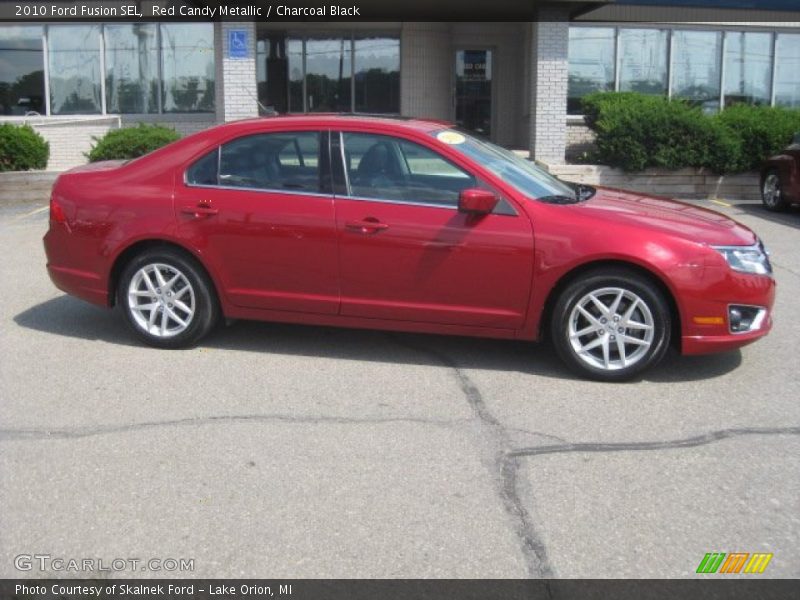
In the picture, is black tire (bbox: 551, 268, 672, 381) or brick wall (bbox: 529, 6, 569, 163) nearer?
black tire (bbox: 551, 268, 672, 381)

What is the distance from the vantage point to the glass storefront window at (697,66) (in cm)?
1989

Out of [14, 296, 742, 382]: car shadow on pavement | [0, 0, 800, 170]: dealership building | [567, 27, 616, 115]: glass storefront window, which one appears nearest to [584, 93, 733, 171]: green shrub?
[0, 0, 800, 170]: dealership building

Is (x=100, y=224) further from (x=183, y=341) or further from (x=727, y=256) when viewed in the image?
(x=727, y=256)

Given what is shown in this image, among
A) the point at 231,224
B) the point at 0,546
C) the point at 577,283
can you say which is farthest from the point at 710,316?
the point at 0,546

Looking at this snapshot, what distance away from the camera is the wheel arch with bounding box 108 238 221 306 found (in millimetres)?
6480

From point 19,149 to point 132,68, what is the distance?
16.4 ft

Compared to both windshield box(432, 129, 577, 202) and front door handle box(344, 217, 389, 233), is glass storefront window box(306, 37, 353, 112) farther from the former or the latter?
front door handle box(344, 217, 389, 233)

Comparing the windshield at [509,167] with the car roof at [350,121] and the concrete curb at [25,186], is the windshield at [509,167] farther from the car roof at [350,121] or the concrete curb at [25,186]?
the concrete curb at [25,186]

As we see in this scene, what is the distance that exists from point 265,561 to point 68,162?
16327 millimetres

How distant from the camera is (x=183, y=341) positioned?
6.57 meters

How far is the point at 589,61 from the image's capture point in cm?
1950

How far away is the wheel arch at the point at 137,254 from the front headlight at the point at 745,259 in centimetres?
331

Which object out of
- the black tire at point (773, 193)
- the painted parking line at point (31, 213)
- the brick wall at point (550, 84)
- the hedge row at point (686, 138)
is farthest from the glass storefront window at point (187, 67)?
the black tire at point (773, 193)

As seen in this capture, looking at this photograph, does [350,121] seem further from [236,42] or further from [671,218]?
[236,42]
